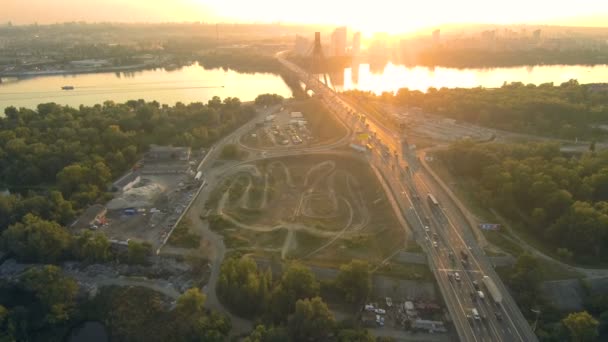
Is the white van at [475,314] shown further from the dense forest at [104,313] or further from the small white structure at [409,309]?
the dense forest at [104,313]

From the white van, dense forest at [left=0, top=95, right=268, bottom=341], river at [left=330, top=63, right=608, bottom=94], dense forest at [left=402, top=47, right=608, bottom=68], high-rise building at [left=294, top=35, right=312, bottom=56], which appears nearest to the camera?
the white van

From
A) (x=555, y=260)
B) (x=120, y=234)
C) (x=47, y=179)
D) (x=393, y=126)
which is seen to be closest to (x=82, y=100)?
(x=47, y=179)

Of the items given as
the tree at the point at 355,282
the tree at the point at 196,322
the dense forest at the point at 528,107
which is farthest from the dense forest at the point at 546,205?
the tree at the point at 196,322

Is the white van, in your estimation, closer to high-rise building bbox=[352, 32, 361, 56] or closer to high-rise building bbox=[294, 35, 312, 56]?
high-rise building bbox=[294, 35, 312, 56]

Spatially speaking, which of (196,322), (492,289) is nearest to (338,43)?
(492,289)

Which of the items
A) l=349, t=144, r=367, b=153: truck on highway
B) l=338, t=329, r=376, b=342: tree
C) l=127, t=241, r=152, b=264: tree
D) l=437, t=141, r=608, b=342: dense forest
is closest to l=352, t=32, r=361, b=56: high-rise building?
l=349, t=144, r=367, b=153: truck on highway

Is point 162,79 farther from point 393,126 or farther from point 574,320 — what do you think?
point 574,320
